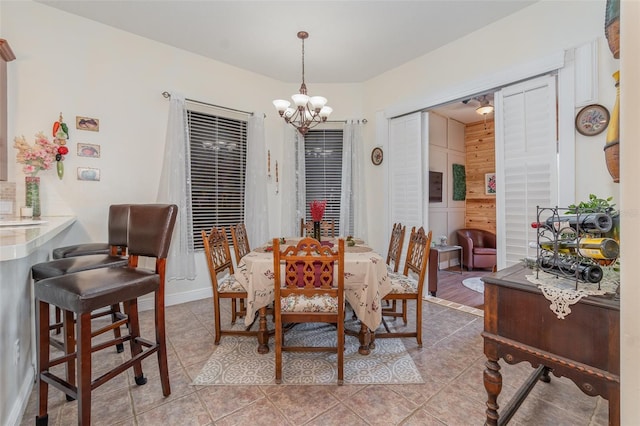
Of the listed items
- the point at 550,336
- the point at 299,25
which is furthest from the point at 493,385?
the point at 299,25

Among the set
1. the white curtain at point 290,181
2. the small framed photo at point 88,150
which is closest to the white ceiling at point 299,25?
the white curtain at point 290,181

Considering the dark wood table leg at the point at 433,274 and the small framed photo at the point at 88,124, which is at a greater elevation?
the small framed photo at the point at 88,124

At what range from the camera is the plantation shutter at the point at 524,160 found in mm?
2604

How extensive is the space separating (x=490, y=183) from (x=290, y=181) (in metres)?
4.02

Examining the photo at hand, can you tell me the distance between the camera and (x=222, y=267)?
2.57 metres

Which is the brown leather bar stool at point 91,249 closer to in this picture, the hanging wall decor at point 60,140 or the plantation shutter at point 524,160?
the hanging wall decor at point 60,140

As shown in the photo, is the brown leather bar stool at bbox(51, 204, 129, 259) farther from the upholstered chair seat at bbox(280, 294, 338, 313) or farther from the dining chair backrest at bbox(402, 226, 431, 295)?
the dining chair backrest at bbox(402, 226, 431, 295)

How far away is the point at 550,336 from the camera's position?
1063 millimetres

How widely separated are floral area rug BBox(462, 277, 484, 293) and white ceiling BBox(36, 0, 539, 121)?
10.6 feet

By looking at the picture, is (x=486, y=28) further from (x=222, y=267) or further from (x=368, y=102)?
(x=222, y=267)

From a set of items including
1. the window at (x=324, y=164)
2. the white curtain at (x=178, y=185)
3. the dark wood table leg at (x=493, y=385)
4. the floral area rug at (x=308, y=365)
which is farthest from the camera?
the window at (x=324, y=164)

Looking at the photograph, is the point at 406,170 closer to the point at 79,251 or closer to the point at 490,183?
the point at 490,183

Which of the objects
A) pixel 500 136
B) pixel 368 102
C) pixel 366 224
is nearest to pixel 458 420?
pixel 500 136

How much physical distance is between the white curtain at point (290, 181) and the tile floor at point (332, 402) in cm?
236
